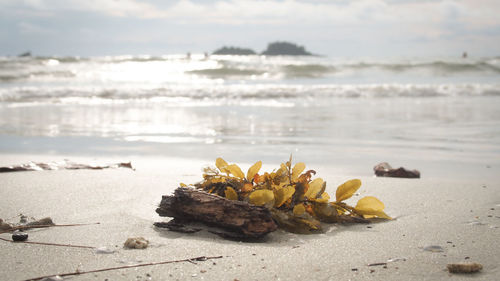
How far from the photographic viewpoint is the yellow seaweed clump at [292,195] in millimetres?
1929

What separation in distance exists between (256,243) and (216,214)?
0.19m

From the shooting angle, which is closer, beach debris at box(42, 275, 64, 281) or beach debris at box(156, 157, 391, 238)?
beach debris at box(42, 275, 64, 281)

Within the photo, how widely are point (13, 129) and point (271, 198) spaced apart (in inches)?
203

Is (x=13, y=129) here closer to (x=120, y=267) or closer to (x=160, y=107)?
(x=160, y=107)

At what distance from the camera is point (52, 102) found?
1029cm

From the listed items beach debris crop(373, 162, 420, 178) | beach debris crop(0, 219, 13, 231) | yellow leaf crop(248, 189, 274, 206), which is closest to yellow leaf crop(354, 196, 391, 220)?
yellow leaf crop(248, 189, 274, 206)

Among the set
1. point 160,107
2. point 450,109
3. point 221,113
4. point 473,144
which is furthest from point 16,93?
point 473,144

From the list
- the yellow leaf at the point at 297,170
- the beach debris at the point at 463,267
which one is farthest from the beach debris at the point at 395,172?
the beach debris at the point at 463,267

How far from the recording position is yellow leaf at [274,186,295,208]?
6.34 ft

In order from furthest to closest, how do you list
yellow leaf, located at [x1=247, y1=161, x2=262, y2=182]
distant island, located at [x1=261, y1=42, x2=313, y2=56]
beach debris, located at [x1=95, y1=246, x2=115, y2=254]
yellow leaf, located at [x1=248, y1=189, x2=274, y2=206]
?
distant island, located at [x1=261, y1=42, x2=313, y2=56]
yellow leaf, located at [x1=247, y1=161, x2=262, y2=182]
yellow leaf, located at [x1=248, y1=189, x2=274, y2=206]
beach debris, located at [x1=95, y1=246, x2=115, y2=254]

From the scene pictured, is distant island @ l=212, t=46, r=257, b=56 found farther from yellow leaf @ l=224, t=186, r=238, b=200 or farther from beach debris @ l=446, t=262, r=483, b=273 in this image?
beach debris @ l=446, t=262, r=483, b=273

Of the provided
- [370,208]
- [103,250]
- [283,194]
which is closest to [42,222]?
[103,250]

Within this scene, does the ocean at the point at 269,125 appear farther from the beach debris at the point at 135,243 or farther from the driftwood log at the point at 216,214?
the beach debris at the point at 135,243

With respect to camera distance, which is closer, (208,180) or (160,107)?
(208,180)
